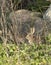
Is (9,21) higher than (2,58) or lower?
higher

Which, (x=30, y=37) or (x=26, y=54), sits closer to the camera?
(x=26, y=54)

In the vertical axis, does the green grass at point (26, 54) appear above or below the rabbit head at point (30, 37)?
below

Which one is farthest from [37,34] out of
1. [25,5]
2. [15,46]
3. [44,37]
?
[25,5]

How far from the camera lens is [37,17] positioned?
5.80 meters

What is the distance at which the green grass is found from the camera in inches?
175

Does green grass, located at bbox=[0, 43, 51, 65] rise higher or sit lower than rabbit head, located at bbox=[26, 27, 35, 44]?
lower

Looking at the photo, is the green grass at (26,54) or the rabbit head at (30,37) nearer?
the green grass at (26,54)

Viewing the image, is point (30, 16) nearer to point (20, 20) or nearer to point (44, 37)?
point (20, 20)

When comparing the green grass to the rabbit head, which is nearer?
the green grass

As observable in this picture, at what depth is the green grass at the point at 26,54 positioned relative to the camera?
445 cm

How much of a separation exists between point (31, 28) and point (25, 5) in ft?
5.15

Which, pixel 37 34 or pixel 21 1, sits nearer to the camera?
pixel 37 34

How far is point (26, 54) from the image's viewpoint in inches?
185

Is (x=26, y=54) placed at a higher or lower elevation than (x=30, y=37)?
lower
